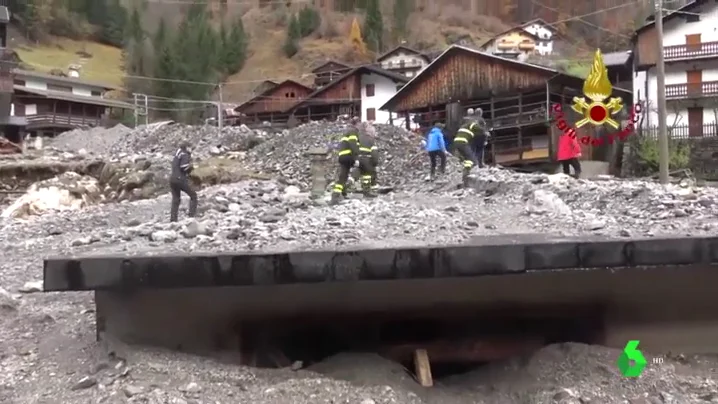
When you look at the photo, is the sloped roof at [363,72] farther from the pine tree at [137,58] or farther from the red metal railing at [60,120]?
the red metal railing at [60,120]

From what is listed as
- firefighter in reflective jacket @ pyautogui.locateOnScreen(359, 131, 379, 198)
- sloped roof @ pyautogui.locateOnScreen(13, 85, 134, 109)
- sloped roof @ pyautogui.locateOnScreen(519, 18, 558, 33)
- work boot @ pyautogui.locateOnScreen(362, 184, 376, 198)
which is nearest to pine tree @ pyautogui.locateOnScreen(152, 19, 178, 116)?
sloped roof @ pyautogui.locateOnScreen(13, 85, 134, 109)

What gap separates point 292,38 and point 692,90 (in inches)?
2371

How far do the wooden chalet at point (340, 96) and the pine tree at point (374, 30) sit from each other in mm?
37894

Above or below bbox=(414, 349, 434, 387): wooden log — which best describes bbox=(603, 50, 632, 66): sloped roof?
above

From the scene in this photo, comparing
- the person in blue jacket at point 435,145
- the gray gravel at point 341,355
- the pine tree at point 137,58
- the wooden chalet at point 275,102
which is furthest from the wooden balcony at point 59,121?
the person in blue jacket at point 435,145

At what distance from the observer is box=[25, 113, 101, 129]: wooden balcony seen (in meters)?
50.9

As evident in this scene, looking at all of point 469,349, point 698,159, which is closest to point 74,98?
point 698,159

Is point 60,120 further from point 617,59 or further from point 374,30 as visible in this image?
point 374,30

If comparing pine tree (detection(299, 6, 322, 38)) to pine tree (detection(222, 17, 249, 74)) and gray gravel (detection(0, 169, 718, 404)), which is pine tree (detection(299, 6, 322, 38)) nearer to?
pine tree (detection(222, 17, 249, 74))

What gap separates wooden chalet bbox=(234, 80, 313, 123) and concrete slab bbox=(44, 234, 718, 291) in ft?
146

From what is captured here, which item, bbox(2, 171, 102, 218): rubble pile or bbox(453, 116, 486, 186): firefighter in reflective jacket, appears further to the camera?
bbox(2, 171, 102, 218): rubble pile

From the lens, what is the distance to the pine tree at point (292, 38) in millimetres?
87500

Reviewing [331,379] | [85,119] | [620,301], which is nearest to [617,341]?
[620,301]

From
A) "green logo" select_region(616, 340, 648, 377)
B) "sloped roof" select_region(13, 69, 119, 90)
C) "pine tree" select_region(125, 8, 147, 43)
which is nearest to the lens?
"green logo" select_region(616, 340, 648, 377)
